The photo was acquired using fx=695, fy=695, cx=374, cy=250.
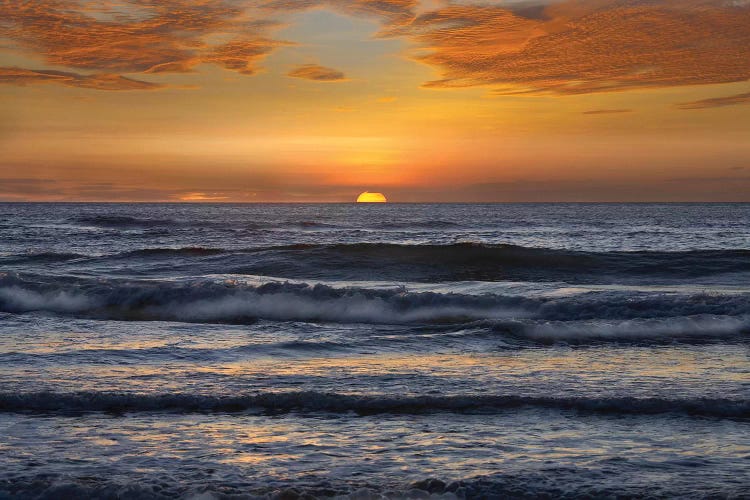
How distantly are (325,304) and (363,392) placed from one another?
8461 millimetres

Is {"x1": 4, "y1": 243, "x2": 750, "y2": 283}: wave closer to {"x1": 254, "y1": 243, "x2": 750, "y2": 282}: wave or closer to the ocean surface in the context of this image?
{"x1": 254, "y1": 243, "x2": 750, "y2": 282}: wave

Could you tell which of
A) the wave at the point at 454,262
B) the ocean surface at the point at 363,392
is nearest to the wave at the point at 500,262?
the wave at the point at 454,262

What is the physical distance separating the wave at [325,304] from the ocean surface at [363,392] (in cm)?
6

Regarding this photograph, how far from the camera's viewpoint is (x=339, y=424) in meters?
6.94

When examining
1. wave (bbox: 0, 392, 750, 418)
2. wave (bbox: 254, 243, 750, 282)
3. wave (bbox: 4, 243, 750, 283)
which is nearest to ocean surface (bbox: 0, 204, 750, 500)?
wave (bbox: 0, 392, 750, 418)

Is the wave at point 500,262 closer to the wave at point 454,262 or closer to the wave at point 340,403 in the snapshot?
the wave at point 454,262

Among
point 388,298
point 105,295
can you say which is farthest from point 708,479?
point 105,295

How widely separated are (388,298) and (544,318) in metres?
3.62

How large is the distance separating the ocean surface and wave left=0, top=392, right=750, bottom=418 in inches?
1.0

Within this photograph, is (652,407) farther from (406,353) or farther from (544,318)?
(544,318)

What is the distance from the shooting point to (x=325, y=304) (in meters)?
16.3

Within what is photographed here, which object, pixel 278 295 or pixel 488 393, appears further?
pixel 278 295

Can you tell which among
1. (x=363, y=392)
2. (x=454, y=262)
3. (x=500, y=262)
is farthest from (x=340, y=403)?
(x=500, y=262)

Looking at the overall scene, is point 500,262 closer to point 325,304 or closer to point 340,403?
point 325,304
